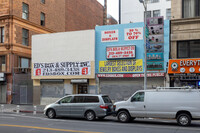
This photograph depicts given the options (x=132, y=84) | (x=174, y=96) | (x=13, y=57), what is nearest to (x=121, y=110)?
(x=174, y=96)

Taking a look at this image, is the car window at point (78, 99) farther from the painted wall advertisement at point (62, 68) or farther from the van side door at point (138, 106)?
the painted wall advertisement at point (62, 68)

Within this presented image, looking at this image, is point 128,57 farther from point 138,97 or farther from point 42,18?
point 42,18

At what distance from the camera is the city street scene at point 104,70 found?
15823 millimetres

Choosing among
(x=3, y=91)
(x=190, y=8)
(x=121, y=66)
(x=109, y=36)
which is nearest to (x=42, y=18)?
(x=3, y=91)

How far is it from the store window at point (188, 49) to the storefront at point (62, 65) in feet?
26.2

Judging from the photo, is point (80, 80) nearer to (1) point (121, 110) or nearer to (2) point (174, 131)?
(1) point (121, 110)

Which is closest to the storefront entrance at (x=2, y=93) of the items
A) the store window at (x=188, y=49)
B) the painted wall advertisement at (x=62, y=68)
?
the painted wall advertisement at (x=62, y=68)

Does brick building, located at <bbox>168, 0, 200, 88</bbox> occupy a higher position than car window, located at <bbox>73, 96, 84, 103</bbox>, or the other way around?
brick building, located at <bbox>168, 0, 200, 88</bbox>

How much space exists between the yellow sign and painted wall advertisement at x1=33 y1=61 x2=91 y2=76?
148cm

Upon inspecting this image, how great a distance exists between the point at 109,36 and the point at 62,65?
5.66m

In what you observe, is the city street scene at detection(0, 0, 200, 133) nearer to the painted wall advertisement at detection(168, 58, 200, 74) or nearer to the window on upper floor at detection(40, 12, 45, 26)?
the painted wall advertisement at detection(168, 58, 200, 74)

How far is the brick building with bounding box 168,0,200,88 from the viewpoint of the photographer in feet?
69.7

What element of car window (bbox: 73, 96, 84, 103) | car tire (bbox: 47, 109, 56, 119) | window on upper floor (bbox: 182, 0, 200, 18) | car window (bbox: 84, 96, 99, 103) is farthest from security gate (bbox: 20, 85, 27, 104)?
window on upper floor (bbox: 182, 0, 200, 18)

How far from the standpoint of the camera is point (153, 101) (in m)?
15.2
